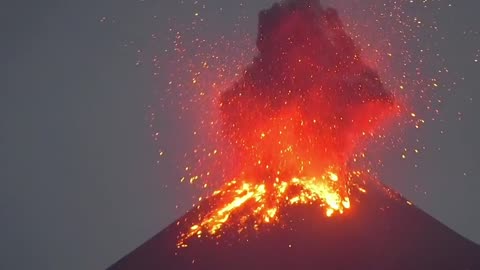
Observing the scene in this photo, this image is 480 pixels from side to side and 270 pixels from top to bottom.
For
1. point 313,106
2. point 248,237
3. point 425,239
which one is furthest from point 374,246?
point 313,106

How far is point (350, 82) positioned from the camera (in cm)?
3528

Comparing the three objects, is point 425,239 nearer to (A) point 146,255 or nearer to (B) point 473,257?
(B) point 473,257

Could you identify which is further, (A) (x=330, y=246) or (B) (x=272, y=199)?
(B) (x=272, y=199)

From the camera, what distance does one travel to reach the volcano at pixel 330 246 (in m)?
28.8

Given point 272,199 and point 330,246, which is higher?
point 272,199

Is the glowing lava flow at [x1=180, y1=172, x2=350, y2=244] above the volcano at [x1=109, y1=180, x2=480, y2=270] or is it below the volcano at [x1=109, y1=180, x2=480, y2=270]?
above

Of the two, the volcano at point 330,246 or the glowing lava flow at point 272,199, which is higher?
the glowing lava flow at point 272,199

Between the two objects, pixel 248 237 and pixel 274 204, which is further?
pixel 274 204

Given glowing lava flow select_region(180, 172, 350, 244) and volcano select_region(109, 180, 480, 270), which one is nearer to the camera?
volcano select_region(109, 180, 480, 270)

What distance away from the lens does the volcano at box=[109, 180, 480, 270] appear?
1134 inches

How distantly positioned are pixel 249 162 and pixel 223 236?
5.21 metres

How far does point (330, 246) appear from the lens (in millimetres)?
29484

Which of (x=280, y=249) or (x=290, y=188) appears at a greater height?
(x=290, y=188)

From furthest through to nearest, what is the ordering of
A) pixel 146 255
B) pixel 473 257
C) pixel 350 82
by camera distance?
1. pixel 350 82
2. pixel 146 255
3. pixel 473 257
